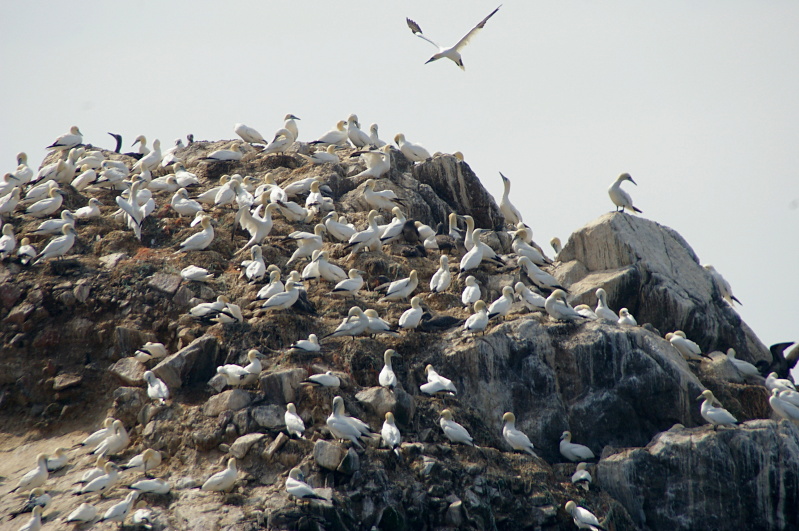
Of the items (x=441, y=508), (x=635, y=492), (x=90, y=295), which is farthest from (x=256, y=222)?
(x=635, y=492)

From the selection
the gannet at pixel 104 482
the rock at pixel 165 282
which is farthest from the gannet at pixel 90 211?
the gannet at pixel 104 482

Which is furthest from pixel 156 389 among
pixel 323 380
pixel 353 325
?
pixel 353 325

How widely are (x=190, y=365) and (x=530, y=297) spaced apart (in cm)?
677

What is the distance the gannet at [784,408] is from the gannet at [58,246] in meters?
14.6

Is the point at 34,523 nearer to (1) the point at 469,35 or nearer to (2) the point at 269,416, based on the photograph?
(2) the point at 269,416

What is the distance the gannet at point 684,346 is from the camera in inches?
761

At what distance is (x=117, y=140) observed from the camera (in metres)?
29.0

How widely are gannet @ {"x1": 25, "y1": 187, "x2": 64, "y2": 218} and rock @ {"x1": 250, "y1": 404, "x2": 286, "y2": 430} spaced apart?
906cm

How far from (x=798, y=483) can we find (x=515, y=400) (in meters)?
5.02

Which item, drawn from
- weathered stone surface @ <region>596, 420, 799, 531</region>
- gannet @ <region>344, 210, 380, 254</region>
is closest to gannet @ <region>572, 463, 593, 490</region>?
weathered stone surface @ <region>596, 420, 799, 531</region>

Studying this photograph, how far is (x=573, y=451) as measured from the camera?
1694cm

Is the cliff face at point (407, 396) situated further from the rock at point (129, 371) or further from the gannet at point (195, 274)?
the gannet at point (195, 274)

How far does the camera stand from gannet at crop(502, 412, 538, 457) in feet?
54.9

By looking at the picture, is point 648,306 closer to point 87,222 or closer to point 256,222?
point 256,222
